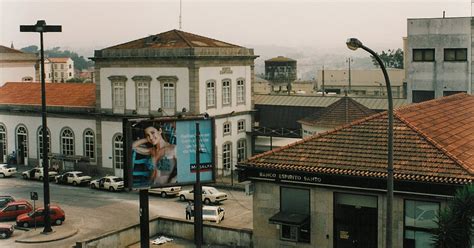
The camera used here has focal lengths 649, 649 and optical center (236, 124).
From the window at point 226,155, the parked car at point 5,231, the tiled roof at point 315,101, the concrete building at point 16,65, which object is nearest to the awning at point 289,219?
the parked car at point 5,231

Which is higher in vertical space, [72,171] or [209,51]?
[209,51]

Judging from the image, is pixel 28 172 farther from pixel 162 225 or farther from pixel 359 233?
pixel 359 233

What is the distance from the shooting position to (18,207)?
134 feet

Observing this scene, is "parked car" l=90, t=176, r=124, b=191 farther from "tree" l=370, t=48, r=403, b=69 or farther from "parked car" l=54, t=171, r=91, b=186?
"tree" l=370, t=48, r=403, b=69

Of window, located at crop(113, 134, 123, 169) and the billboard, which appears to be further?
window, located at crop(113, 134, 123, 169)

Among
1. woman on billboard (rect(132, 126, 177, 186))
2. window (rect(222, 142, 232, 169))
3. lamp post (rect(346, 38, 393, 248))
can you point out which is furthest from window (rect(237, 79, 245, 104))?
lamp post (rect(346, 38, 393, 248))

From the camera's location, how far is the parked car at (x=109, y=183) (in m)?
51.0

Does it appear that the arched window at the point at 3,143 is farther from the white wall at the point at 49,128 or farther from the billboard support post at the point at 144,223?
the billboard support post at the point at 144,223

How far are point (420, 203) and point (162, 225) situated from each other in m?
12.6

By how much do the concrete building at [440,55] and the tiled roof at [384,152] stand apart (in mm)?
31756

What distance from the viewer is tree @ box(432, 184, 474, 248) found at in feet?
58.0

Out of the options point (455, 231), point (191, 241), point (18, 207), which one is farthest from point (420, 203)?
point (18, 207)

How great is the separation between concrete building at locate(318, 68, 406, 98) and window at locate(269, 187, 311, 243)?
74858 mm

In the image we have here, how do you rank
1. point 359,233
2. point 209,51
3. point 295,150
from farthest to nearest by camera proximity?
1. point 209,51
2. point 295,150
3. point 359,233
